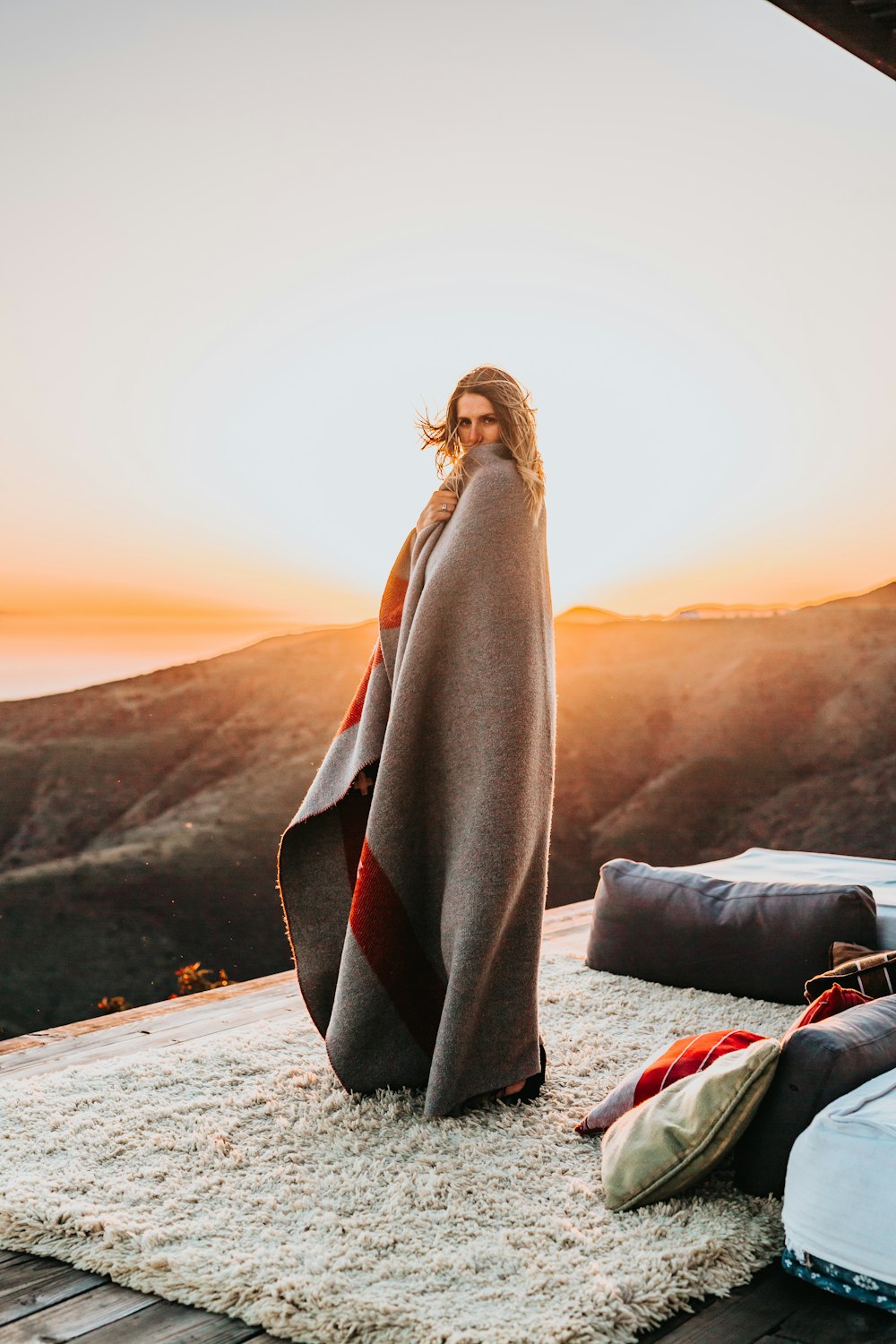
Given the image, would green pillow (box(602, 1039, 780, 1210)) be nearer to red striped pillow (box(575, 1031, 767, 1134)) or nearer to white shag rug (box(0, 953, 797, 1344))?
white shag rug (box(0, 953, 797, 1344))

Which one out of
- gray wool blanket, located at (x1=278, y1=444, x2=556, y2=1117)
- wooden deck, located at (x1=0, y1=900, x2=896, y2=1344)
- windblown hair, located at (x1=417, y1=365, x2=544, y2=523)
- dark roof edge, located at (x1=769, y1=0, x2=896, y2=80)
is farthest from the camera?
windblown hair, located at (x1=417, y1=365, x2=544, y2=523)

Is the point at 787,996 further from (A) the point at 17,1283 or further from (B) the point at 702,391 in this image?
(B) the point at 702,391

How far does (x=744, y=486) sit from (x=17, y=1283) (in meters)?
6.37

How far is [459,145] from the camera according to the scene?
517cm

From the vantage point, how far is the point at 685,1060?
210 centimetres

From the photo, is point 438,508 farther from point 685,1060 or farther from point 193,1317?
point 193,1317

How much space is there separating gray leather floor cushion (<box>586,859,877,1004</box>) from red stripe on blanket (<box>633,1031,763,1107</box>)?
3.41 ft

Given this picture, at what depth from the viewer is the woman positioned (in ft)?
7.74

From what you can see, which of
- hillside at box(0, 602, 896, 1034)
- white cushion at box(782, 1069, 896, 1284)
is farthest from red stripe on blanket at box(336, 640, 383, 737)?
hillside at box(0, 602, 896, 1034)

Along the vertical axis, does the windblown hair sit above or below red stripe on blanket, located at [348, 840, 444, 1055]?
above

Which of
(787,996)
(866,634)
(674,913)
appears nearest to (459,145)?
(674,913)

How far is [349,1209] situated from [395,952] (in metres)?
0.65

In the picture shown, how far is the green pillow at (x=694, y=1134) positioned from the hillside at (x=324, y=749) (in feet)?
26.7

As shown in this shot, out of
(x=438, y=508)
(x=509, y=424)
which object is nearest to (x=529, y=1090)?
(x=438, y=508)
